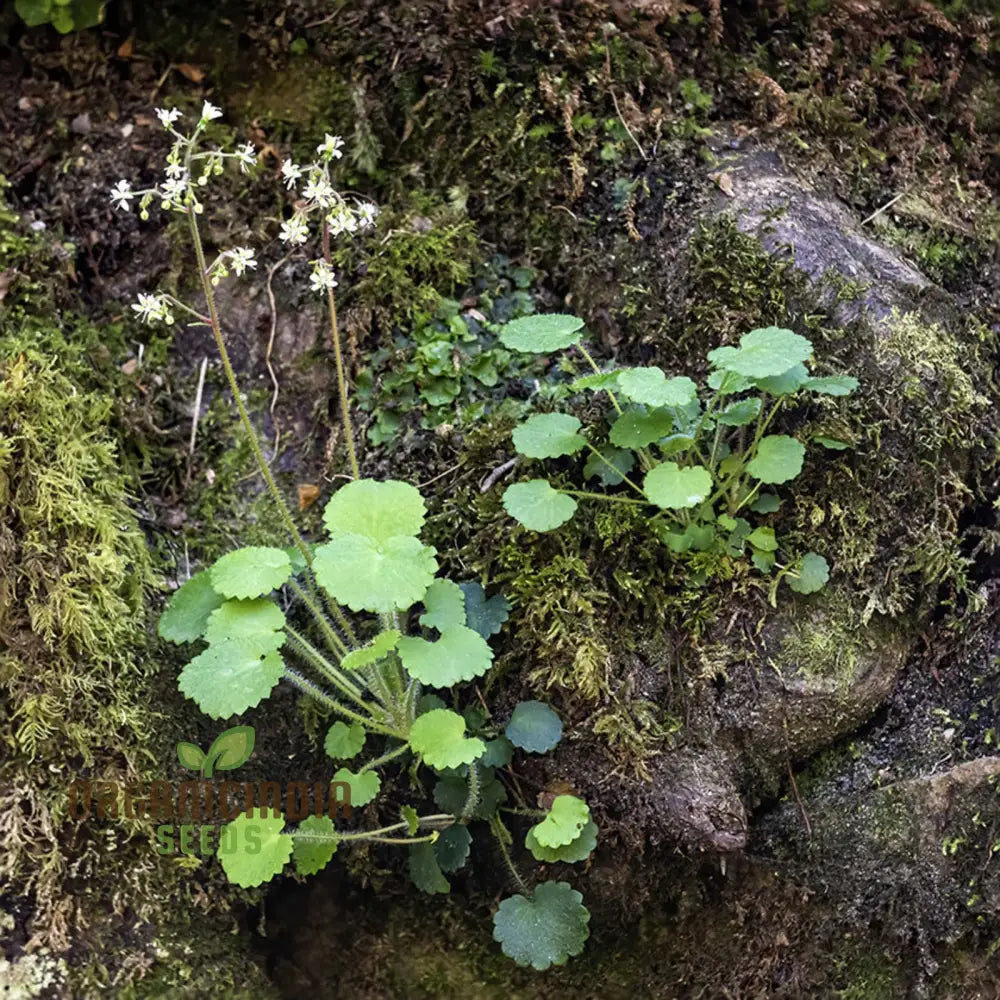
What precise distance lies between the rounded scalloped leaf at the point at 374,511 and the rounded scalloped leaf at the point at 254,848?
65 centimetres

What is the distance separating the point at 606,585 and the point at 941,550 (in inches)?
32.9

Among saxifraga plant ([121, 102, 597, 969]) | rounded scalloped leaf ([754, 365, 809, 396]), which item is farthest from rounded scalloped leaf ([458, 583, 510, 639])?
rounded scalloped leaf ([754, 365, 809, 396])

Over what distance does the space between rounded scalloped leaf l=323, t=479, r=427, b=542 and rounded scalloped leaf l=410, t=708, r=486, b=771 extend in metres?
0.41

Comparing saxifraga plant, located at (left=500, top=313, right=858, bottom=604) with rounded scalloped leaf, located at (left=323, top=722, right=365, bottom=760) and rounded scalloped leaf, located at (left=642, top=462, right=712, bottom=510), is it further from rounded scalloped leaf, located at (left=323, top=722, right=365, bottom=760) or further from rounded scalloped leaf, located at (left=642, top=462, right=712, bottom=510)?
rounded scalloped leaf, located at (left=323, top=722, right=365, bottom=760)

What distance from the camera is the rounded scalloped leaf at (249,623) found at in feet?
6.55

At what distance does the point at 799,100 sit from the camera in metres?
2.68

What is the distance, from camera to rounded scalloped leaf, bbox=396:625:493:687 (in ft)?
6.41

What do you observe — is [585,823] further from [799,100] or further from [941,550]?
[799,100]

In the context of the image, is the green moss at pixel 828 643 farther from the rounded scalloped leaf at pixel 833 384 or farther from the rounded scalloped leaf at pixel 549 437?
the rounded scalloped leaf at pixel 549 437

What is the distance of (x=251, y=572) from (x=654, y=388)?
98 cm

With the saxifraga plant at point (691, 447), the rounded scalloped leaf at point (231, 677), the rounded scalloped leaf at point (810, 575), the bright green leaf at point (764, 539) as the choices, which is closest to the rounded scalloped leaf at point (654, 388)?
the saxifraga plant at point (691, 447)

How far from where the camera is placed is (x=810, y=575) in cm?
221

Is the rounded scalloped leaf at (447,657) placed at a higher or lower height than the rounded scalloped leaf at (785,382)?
lower

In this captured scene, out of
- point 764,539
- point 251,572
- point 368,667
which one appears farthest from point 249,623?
point 764,539
